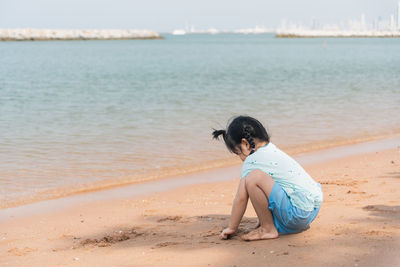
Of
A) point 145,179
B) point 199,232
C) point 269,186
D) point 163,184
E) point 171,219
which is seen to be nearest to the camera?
point 269,186

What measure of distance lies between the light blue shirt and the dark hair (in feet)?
0.32

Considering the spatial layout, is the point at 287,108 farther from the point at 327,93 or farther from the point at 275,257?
the point at 275,257

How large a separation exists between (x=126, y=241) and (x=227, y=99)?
13.7 meters

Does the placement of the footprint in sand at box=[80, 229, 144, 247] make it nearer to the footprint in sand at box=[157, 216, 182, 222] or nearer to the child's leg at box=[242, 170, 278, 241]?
the footprint in sand at box=[157, 216, 182, 222]

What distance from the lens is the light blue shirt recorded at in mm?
3828

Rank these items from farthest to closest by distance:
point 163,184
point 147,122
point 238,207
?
1. point 147,122
2. point 163,184
3. point 238,207

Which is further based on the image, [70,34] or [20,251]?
[70,34]

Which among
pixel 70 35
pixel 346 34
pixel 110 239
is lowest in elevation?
pixel 110 239

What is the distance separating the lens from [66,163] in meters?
8.60

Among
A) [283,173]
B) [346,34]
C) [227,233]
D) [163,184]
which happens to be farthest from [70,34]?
[283,173]

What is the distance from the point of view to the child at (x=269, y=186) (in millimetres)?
3803

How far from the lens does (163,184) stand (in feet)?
23.9

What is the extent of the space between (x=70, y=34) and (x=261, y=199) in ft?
381

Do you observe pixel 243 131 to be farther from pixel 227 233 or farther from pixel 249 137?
pixel 227 233
